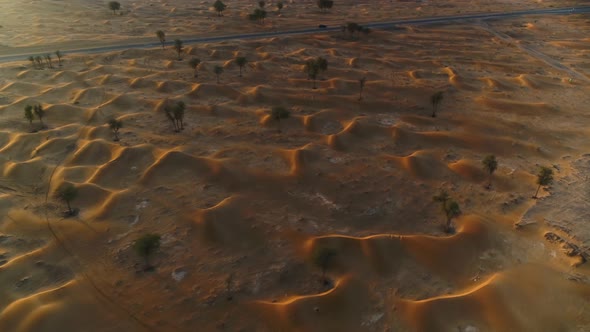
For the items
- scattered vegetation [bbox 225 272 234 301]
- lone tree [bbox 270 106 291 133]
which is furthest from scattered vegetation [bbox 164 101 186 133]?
scattered vegetation [bbox 225 272 234 301]

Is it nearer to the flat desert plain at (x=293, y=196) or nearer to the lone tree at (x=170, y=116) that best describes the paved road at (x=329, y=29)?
the flat desert plain at (x=293, y=196)

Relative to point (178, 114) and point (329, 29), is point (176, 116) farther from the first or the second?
point (329, 29)

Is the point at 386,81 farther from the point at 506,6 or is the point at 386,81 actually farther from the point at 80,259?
the point at 506,6

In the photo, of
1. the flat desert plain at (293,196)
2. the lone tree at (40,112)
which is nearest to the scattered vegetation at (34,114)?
the lone tree at (40,112)

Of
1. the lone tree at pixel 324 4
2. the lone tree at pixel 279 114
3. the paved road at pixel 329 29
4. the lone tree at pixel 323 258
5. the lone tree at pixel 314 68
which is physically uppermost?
the lone tree at pixel 324 4

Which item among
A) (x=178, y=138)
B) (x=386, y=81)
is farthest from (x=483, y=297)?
(x=386, y=81)
